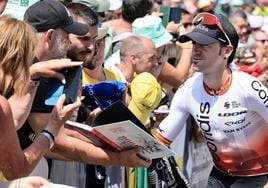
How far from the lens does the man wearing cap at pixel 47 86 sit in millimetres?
4715

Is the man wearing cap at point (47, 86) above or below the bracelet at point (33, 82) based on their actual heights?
below

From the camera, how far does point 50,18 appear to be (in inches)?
197

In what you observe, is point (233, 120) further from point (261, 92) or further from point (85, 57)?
point (85, 57)

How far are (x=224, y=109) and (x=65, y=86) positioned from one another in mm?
1751

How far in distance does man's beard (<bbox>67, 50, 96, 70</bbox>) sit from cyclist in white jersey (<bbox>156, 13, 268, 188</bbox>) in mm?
854

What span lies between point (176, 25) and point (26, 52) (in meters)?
5.00

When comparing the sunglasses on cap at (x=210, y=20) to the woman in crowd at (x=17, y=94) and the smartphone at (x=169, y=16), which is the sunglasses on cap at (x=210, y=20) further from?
the smartphone at (x=169, y=16)

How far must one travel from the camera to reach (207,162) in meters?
7.71

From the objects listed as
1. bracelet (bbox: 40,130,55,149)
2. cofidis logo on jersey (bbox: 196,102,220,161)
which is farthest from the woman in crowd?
cofidis logo on jersey (bbox: 196,102,220,161)

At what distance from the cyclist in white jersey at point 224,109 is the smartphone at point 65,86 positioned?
1630 millimetres

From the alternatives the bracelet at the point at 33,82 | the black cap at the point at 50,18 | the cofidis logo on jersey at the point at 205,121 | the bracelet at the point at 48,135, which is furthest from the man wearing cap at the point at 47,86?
the cofidis logo on jersey at the point at 205,121

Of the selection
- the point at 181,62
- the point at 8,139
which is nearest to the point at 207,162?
the point at 181,62

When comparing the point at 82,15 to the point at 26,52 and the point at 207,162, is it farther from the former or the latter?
the point at 207,162

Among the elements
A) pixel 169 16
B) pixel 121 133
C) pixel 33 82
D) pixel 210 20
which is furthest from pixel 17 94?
pixel 169 16
